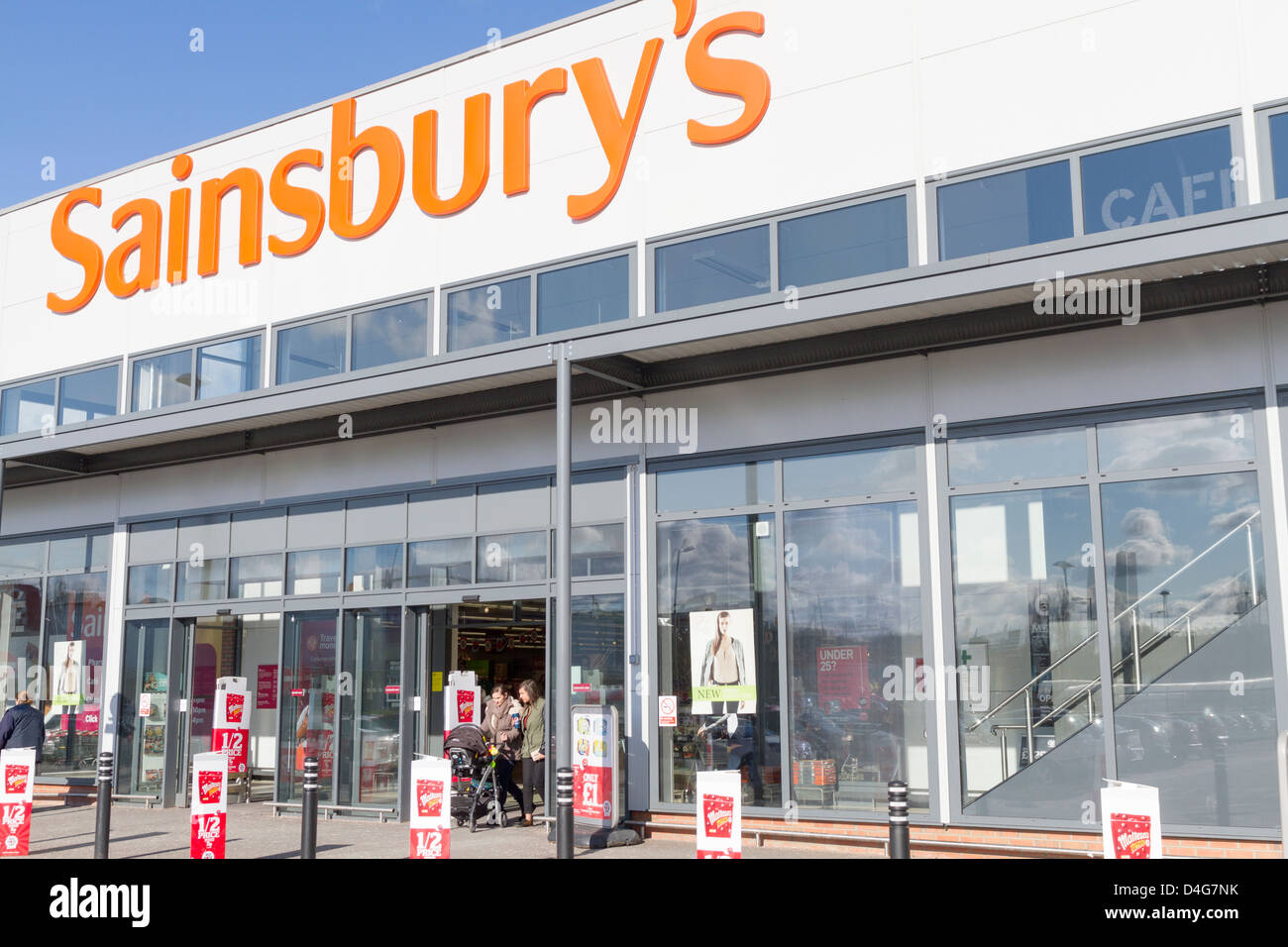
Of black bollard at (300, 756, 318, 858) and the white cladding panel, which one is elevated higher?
the white cladding panel

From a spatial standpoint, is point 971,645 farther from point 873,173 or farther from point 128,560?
point 128,560

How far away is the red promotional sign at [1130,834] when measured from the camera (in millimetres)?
7461

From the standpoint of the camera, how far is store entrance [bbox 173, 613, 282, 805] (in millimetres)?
17594

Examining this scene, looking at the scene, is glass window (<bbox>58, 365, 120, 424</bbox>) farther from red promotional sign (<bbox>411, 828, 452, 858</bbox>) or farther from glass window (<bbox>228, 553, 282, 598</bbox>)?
red promotional sign (<bbox>411, 828, 452, 858</bbox>)

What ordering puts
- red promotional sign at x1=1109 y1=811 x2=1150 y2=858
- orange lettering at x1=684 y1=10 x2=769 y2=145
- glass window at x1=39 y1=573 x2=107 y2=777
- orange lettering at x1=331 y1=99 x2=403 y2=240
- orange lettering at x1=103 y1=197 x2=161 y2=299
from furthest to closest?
orange lettering at x1=103 y1=197 x2=161 y2=299
glass window at x1=39 y1=573 x2=107 y2=777
orange lettering at x1=331 y1=99 x2=403 y2=240
orange lettering at x1=684 y1=10 x2=769 y2=145
red promotional sign at x1=1109 y1=811 x2=1150 y2=858

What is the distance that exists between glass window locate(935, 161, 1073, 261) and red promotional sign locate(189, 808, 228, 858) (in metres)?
8.72

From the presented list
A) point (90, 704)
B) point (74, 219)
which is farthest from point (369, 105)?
point (90, 704)

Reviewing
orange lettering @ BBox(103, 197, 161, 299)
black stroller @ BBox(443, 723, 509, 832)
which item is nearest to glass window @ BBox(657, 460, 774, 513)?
black stroller @ BBox(443, 723, 509, 832)

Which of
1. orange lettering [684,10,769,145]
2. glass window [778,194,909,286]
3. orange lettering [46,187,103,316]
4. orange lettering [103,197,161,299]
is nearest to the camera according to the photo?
glass window [778,194,909,286]

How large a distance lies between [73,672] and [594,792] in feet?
33.3

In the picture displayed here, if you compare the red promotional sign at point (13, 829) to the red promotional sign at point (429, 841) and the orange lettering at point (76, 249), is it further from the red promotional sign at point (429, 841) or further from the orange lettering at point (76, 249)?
the orange lettering at point (76, 249)

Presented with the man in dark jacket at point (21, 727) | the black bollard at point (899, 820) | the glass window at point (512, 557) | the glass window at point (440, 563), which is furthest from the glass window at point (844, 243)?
the man in dark jacket at point (21, 727)
